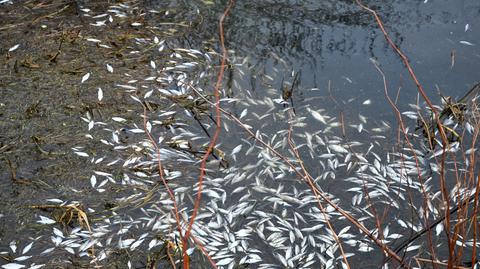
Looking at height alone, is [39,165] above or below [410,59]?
below

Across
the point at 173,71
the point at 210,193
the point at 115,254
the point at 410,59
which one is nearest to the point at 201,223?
the point at 210,193

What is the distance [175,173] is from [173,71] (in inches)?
48.2

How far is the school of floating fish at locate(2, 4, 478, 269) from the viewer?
3.43 meters

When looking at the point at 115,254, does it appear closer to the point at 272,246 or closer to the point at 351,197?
the point at 272,246

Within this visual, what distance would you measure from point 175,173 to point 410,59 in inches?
84.3

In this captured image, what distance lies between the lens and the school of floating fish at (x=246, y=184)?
11.2ft

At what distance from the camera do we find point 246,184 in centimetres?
386

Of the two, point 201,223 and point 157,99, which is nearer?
point 201,223

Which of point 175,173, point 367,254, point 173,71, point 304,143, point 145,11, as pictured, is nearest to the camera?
point 367,254

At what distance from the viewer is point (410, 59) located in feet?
16.4

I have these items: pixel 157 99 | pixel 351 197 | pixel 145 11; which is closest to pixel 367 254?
pixel 351 197

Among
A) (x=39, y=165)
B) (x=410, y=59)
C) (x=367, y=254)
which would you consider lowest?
(x=39, y=165)

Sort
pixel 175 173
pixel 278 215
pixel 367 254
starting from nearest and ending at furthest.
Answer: pixel 367 254
pixel 278 215
pixel 175 173

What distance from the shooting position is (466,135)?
4.31 m
